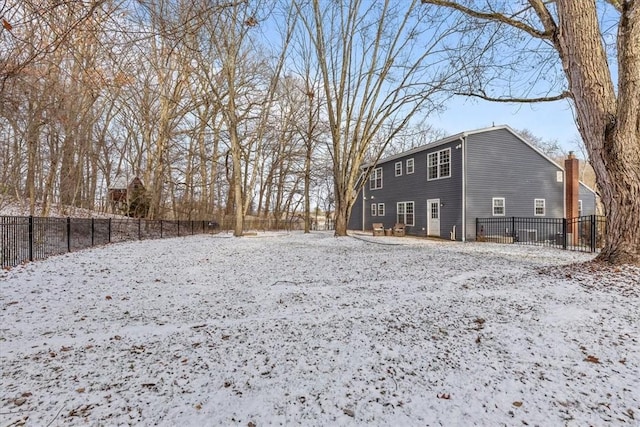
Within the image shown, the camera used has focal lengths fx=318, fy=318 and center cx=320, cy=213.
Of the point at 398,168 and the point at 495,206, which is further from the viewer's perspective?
the point at 398,168

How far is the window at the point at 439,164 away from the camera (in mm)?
16600

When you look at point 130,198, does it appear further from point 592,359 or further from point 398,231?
point 592,359

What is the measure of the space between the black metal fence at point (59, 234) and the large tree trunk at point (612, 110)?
1127cm

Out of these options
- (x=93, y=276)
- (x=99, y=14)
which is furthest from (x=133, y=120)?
(x=99, y=14)

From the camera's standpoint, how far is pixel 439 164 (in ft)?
56.2

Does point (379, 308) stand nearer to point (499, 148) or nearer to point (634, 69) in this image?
point (634, 69)

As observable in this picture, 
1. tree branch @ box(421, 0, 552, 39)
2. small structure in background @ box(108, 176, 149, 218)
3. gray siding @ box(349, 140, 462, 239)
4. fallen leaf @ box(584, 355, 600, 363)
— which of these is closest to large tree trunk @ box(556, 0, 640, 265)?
tree branch @ box(421, 0, 552, 39)

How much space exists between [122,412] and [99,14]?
3912 mm

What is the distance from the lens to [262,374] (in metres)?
2.50

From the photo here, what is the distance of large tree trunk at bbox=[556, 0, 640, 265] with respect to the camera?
5.08m

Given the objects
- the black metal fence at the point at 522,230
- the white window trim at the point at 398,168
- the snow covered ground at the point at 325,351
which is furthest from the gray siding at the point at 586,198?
the snow covered ground at the point at 325,351

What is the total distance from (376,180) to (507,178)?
872 centimetres

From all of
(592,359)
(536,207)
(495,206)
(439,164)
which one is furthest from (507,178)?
(592,359)

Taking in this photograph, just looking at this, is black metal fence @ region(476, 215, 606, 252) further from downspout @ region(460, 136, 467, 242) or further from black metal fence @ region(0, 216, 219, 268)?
black metal fence @ region(0, 216, 219, 268)
